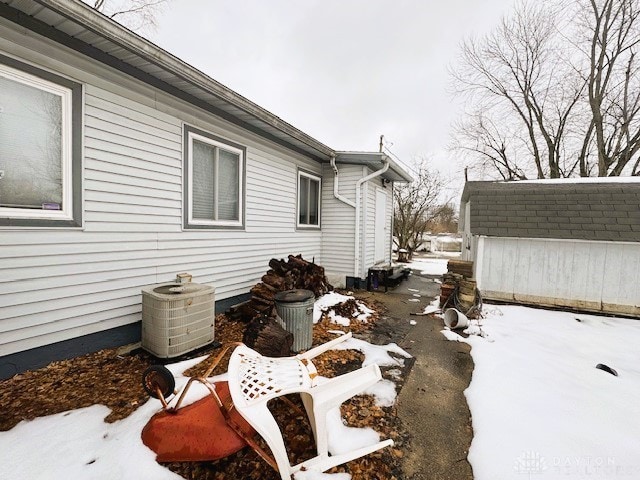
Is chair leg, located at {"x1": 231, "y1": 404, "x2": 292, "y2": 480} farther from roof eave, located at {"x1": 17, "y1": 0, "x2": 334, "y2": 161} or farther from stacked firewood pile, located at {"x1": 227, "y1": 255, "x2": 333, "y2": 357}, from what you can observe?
roof eave, located at {"x1": 17, "y1": 0, "x2": 334, "y2": 161}

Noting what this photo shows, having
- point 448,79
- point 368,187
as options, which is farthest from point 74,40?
point 448,79

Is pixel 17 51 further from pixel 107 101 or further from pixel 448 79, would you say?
pixel 448 79

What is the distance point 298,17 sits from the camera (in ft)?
33.8

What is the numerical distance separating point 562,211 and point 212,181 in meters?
7.60

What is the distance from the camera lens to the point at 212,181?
465 cm

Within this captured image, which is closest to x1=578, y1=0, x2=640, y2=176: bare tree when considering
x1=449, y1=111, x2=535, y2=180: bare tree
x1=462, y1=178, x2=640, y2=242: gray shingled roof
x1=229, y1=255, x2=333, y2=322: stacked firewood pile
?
x1=449, y1=111, x2=535, y2=180: bare tree

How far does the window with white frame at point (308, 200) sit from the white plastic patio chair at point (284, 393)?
5.24 metres

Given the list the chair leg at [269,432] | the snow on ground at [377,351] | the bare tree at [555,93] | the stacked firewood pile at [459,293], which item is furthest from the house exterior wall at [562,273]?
the bare tree at [555,93]

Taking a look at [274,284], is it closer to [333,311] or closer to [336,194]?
[333,311]

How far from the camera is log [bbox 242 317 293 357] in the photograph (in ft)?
9.74

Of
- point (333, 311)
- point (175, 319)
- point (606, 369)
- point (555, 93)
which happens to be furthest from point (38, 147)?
point (555, 93)

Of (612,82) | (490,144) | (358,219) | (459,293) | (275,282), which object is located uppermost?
(612,82)

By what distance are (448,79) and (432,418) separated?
19.0m

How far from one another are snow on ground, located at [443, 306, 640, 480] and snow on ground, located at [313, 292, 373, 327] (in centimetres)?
157
